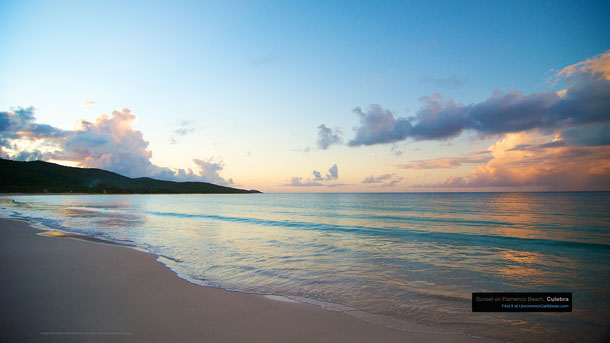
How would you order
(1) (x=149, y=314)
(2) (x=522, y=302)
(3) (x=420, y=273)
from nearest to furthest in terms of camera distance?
(1) (x=149, y=314) < (2) (x=522, y=302) < (3) (x=420, y=273)

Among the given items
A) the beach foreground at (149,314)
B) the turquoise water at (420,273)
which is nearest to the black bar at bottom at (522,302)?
the turquoise water at (420,273)

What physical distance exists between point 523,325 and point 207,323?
21.6 feet

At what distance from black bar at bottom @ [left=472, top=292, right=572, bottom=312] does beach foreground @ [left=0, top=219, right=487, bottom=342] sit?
2.31 metres

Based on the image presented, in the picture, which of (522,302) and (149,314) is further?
(522,302)

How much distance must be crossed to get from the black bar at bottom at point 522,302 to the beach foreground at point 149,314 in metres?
2.31

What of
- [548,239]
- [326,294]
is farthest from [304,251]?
[548,239]

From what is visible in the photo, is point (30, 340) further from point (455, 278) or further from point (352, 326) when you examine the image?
point (455, 278)

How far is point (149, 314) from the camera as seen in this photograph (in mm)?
5793

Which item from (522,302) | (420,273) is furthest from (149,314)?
(522,302)

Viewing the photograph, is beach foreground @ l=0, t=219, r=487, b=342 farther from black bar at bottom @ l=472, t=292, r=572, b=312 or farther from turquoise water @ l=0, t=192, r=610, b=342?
black bar at bottom @ l=472, t=292, r=572, b=312

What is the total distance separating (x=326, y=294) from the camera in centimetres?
773

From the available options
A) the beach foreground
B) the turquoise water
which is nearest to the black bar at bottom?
the turquoise water

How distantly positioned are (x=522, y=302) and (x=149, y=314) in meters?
9.01

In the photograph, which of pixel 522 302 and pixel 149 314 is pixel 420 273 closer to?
pixel 522 302
